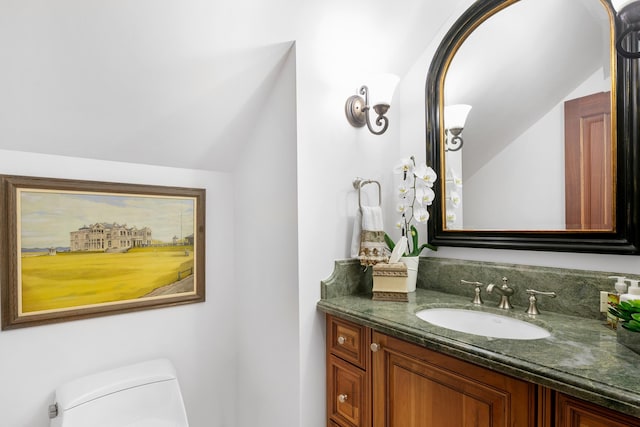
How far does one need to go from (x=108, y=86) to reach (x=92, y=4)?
29 cm

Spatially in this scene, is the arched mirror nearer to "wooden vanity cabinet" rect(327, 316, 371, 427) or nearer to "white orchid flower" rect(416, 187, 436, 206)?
"white orchid flower" rect(416, 187, 436, 206)

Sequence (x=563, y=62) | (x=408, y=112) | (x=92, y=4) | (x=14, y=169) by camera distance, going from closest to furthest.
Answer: (x=92, y=4)
(x=563, y=62)
(x=14, y=169)
(x=408, y=112)

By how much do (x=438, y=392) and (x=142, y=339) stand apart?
1434 mm

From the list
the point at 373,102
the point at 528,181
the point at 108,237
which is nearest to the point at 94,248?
the point at 108,237

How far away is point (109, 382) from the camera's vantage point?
140 cm

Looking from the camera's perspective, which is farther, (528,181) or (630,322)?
(528,181)

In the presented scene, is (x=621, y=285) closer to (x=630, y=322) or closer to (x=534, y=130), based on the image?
(x=630, y=322)

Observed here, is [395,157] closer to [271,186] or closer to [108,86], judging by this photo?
[271,186]

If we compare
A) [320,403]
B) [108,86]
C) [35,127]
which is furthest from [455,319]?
[35,127]

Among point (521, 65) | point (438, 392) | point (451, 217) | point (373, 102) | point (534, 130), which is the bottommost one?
point (438, 392)

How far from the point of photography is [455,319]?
131cm

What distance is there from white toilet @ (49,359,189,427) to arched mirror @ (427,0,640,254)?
4.66ft

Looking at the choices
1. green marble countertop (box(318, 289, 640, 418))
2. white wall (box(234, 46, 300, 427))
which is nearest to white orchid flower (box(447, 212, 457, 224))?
green marble countertop (box(318, 289, 640, 418))

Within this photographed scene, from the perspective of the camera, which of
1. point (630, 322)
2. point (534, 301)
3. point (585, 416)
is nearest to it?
point (585, 416)
